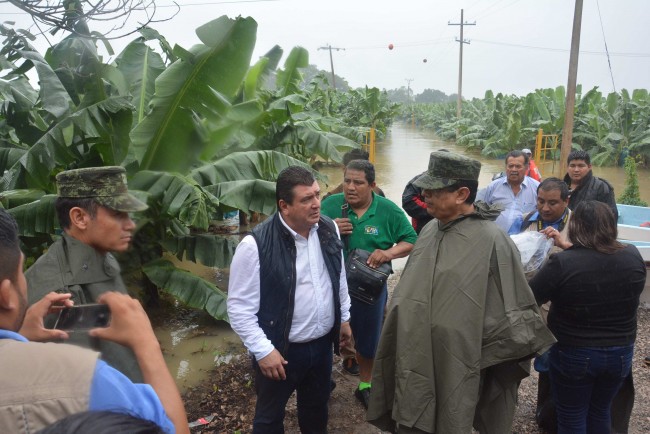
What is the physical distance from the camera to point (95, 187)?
2.06 metres

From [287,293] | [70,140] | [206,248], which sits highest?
[70,140]

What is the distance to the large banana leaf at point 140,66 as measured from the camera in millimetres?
5609

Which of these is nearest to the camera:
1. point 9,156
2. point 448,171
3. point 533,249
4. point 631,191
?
point 448,171

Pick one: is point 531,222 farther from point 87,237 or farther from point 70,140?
point 70,140

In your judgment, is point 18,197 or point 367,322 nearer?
point 367,322

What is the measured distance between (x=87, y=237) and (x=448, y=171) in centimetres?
176

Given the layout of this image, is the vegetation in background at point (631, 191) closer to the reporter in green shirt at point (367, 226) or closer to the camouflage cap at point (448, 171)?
the reporter in green shirt at point (367, 226)

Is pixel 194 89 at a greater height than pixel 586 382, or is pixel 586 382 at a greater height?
pixel 194 89

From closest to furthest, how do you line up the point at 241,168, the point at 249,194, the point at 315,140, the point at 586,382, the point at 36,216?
the point at 586,382
the point at 36,216
the point at 249,194
the point at 241,168
the point at 315,140

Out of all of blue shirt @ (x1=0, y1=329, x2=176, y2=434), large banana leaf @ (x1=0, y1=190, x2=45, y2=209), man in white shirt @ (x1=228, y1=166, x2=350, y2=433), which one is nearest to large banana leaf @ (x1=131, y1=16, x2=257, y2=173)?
large banana leaf @ (x1=0, y1=190, x2=45, y2=209)

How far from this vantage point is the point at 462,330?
7.86 ft

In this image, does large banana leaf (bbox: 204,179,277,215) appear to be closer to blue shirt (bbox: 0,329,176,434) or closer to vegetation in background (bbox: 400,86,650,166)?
blue shirt (bbox: 0,329,176,434)

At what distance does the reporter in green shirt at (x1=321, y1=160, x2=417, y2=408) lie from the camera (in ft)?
12.0

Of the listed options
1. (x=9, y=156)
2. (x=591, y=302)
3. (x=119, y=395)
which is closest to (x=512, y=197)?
(x=591, y=302)
